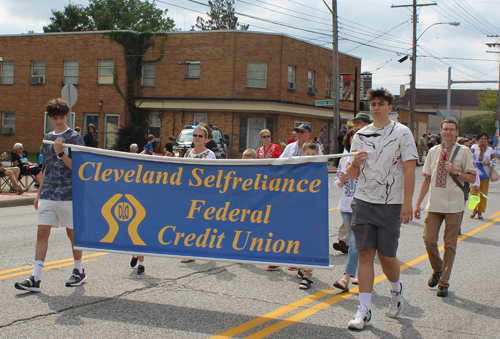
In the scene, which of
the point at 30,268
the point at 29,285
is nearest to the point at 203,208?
the point at 29,285

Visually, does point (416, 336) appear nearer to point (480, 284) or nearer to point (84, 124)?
point (480, 284)

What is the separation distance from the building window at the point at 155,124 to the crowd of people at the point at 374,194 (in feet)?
89.4

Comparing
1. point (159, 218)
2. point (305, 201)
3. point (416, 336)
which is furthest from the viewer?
point (159, 218)

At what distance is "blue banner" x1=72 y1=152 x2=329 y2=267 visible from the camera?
15.4 feet

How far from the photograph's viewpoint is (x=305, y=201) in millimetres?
4684

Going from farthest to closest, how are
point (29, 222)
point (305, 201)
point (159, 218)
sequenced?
1. point (29, 222)
2. point (159, 218)
3. point (305, 201)

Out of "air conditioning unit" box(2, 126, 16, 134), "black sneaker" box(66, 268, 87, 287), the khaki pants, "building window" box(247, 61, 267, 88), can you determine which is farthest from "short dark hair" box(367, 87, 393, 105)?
"air conditioning unit" box(2, 126, 16, 134)

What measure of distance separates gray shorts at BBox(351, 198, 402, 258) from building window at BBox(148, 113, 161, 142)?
30.0 m

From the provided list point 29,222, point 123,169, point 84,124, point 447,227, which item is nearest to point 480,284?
point 447,227

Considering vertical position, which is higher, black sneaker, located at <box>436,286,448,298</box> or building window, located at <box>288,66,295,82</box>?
building window, located at <box>288,66,295,82</box>

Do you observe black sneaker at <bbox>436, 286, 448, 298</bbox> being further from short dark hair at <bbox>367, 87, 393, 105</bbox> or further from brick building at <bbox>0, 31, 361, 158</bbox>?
brick building at <bbox>0, 31, 361, 158</bbox>

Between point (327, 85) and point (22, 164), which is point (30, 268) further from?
point (327, 85)

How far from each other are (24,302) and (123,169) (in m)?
1.58

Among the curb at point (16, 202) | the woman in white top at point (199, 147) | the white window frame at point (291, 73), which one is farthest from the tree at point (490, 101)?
the woman in white top at point (199, 147)
